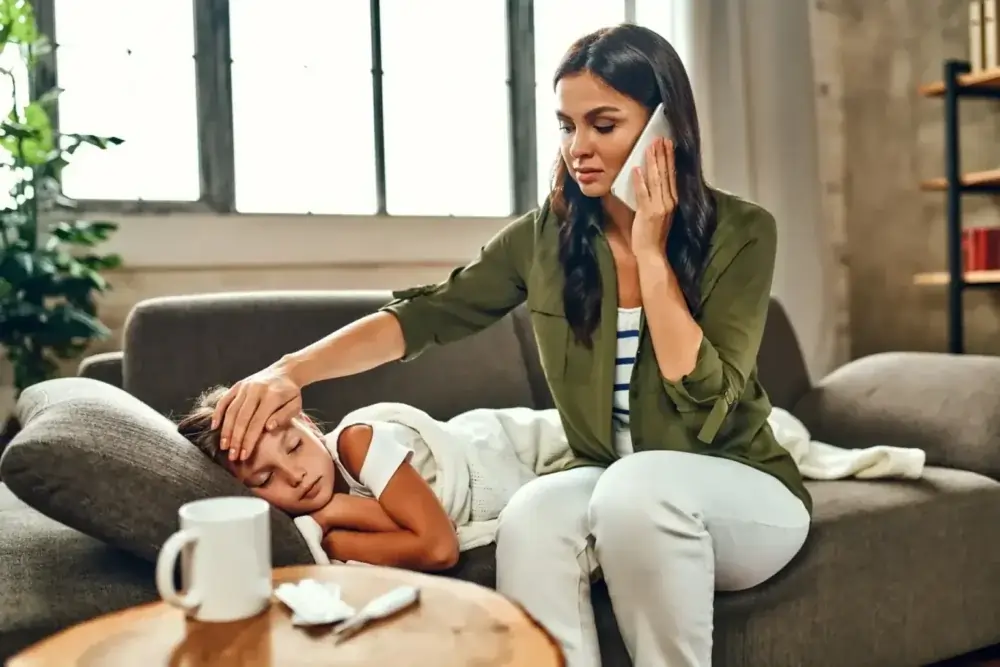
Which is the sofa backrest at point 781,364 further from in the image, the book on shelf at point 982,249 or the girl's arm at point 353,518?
the girl's arm at point 353,518

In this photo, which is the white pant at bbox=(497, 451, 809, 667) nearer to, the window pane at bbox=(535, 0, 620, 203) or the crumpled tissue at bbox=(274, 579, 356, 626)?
the crumpled tissue at bbox=(274, 579, 356, 626)

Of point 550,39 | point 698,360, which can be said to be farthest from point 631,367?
point 550,39

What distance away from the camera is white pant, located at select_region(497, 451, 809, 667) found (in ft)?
3.66

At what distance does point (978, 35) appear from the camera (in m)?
2.51

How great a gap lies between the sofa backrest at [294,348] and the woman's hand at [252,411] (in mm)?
495

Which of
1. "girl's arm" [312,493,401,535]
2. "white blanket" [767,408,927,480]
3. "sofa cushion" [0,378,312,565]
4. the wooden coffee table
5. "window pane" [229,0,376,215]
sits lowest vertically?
"white blanket" [767,408,927,480]

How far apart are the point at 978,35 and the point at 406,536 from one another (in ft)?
7.30

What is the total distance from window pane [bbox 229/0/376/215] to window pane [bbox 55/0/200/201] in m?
0.13

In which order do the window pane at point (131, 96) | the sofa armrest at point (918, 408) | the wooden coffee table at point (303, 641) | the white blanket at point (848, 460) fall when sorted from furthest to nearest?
the window pane at point (131, 96)
the sofa armrest at point (918, 408)
the white blanket at point (848, 460)
the wooden coffee table at point (303, 641)

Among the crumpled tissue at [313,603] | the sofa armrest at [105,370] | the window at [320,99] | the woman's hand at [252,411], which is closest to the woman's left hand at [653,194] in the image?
the woman's hand at [252,411]

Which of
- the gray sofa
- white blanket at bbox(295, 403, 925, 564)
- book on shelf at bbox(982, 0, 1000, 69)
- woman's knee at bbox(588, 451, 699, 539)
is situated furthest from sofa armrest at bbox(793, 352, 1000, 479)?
book on shelf at bbox(982, 0, 1000, 69)

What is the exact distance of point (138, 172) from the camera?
2.46 metres

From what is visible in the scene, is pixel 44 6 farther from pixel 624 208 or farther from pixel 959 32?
pixel 959 32

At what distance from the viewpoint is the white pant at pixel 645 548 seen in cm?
112
